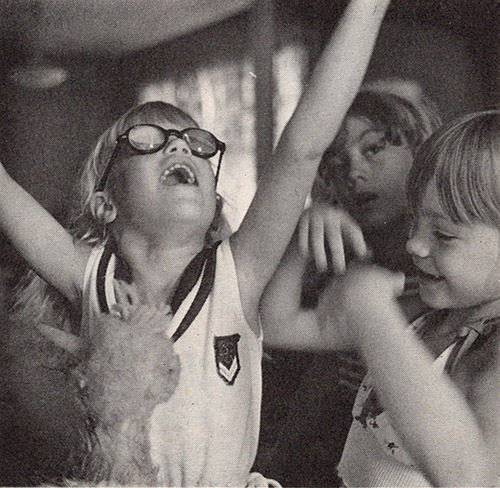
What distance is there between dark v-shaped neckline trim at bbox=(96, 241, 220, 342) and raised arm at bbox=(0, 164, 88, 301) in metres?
0.04

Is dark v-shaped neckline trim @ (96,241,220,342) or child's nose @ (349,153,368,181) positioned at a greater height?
child's nose @ (349,153,368,181)

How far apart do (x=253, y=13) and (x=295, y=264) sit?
36cm

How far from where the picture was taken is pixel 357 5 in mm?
1160

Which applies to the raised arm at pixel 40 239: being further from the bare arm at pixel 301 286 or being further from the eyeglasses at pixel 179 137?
the bare arm at pixel 301 286

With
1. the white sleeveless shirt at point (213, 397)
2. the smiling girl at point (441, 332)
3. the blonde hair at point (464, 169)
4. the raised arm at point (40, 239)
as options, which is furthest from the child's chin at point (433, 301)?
the raised arm at point (40, 239)

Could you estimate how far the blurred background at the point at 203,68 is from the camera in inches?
46.6

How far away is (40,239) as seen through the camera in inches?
48.7

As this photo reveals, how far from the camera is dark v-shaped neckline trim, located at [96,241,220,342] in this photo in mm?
1205

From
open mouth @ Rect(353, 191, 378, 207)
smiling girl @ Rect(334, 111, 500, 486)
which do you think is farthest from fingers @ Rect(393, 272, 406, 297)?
open mouth @ Rect(353, 191, 378, 207)

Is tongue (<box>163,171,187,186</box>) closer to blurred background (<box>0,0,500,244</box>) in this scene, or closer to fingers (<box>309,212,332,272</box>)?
blurred background (<box>0,0,500,244</box>)

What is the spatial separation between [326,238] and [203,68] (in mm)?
304

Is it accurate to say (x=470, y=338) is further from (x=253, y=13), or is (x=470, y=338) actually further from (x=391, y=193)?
(x=253, y=13)

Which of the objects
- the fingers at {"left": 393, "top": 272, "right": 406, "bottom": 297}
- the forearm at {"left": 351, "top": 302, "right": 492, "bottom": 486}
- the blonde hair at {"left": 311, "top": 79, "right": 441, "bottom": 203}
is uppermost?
the blonde hair at {"left": 311, "top": 79, "right": 441, "bottom": 203}

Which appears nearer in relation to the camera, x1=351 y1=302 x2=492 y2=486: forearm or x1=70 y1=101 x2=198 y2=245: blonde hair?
x1=351 y1=302 x2=492 y2=486: forearm
